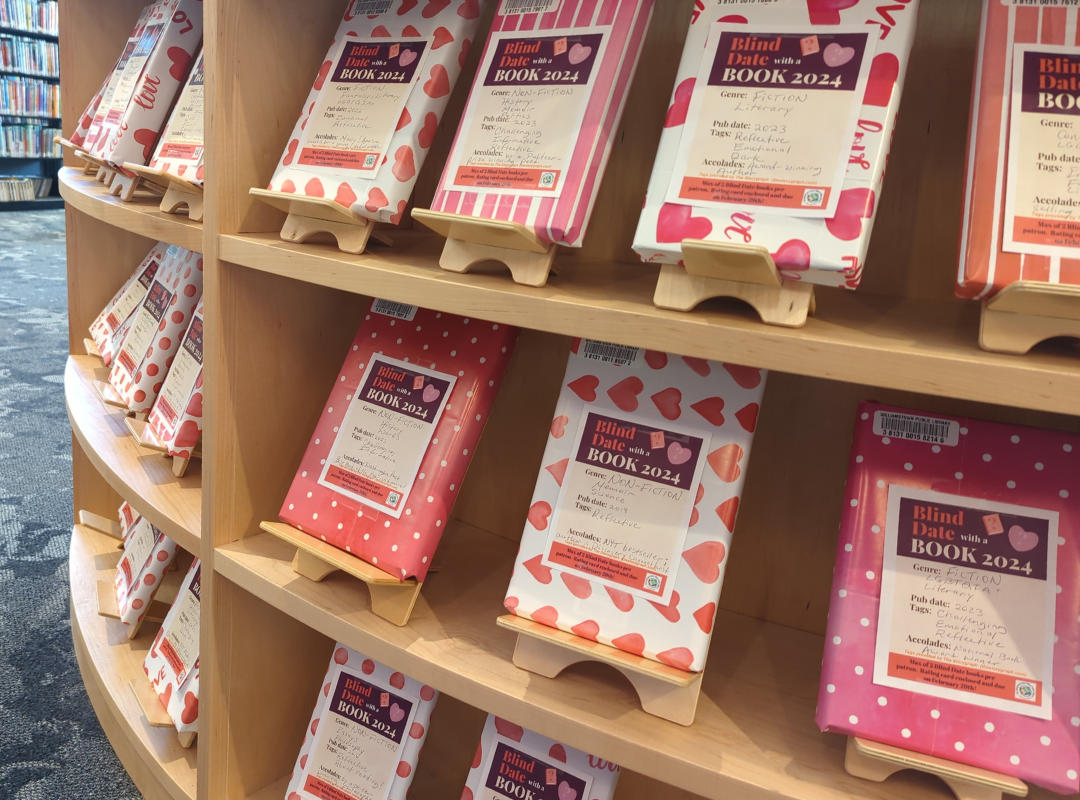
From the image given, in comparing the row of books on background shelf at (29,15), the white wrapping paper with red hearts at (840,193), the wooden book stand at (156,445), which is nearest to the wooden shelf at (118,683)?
the wooden book stand at (156,445)

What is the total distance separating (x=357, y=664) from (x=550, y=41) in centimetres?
96

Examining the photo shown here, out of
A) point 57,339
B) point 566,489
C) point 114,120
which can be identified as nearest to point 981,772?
point 566,489

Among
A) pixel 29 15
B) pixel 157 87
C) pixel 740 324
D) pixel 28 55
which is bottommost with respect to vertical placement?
pixel 740 324

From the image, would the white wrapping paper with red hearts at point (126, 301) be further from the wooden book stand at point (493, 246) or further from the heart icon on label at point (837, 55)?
the heart icon on label at point (837, 55)

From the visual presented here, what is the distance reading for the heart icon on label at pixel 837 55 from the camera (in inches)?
31.7

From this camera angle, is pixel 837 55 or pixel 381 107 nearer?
pixel 837 55

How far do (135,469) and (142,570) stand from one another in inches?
11.2

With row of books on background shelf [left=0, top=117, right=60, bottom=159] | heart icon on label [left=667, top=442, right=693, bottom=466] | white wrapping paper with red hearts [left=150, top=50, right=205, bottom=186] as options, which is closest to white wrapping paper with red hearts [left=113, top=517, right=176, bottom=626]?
white wrapping paper with red hearts [left=150, top=50, right=205, bottom=186]

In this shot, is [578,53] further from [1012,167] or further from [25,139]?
[25,139]

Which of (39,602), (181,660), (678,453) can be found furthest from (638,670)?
(39,602)

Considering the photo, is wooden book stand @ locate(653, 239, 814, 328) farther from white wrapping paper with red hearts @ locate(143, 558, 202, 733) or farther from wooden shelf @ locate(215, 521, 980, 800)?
white wrapping paper with red hearts @ locate(143, 558, 202, 733)

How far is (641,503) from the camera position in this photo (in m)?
0.95

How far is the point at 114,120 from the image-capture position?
1.70 meters

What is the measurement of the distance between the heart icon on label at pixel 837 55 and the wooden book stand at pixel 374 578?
79 cm
